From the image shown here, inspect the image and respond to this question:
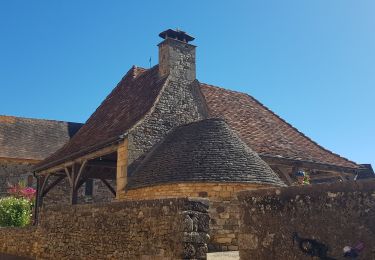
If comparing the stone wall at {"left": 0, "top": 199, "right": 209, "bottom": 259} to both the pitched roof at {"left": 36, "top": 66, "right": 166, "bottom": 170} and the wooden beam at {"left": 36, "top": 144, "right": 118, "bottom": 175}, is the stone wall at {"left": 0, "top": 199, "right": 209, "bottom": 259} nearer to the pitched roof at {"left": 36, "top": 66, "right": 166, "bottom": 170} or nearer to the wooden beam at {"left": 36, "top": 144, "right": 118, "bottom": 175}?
the wooden beam at {"left": 36, "top": 144, "right": 118, "bottom": 175}

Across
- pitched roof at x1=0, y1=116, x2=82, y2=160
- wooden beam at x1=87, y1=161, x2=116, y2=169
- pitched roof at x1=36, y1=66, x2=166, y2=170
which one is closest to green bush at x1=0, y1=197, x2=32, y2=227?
pitched roof at x1=36, y1=66, x2=166, y2=170

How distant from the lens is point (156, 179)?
1130 centimetres

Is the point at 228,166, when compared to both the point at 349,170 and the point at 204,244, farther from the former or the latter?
the point at 349,170

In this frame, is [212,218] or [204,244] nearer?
[204,244]

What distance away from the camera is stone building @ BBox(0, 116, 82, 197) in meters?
25.0

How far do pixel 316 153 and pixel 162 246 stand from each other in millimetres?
10644

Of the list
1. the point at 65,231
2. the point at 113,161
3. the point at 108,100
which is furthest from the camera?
the point at 108,100

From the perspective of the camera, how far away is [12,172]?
25203 mm

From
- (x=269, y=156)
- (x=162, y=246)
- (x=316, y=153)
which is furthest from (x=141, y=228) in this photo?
(x=316, y=153)

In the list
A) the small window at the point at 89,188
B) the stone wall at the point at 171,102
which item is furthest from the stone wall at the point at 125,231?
the small window at the point at 89,188

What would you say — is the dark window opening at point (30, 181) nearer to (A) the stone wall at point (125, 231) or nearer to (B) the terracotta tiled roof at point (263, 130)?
(B) the terracotta tiled roof at point (263, 130)

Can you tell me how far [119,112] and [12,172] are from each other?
1298 cm

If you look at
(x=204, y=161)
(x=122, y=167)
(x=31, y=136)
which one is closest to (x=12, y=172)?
(x=31, y=136)

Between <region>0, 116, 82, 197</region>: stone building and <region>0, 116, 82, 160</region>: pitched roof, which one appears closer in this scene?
<region>0, 116, 82, 197</region>: stone building
